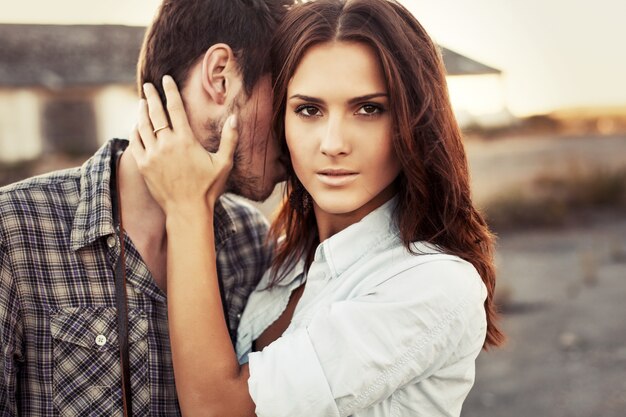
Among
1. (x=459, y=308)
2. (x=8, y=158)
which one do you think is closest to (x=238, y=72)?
(x=459, y=308)

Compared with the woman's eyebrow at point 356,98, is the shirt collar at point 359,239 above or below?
below

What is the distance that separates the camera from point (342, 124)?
1964 millimetres

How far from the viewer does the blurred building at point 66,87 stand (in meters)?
9.60

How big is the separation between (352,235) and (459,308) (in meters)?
0.39

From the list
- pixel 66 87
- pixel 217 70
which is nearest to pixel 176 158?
pixel 217 70

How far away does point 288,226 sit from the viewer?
2.56 meters

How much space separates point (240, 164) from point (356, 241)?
47cm

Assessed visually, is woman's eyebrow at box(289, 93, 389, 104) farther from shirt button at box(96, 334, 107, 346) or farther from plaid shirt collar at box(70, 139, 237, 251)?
shirt button at box(96, 334, 107, 346)

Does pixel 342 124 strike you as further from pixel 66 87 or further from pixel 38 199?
pixel 66 87

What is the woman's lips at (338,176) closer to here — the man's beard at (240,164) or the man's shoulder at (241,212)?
the man's beard at (240,164)

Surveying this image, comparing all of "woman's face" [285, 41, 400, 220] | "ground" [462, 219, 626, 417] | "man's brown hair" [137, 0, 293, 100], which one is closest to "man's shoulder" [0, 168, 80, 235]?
"man's brown hair" [137, 0, 293, 100]

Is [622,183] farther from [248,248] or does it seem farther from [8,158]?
[248,248]

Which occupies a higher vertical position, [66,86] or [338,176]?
[338,176]

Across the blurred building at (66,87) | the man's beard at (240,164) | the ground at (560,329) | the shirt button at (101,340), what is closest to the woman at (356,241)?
the man's beard at (240,164)
